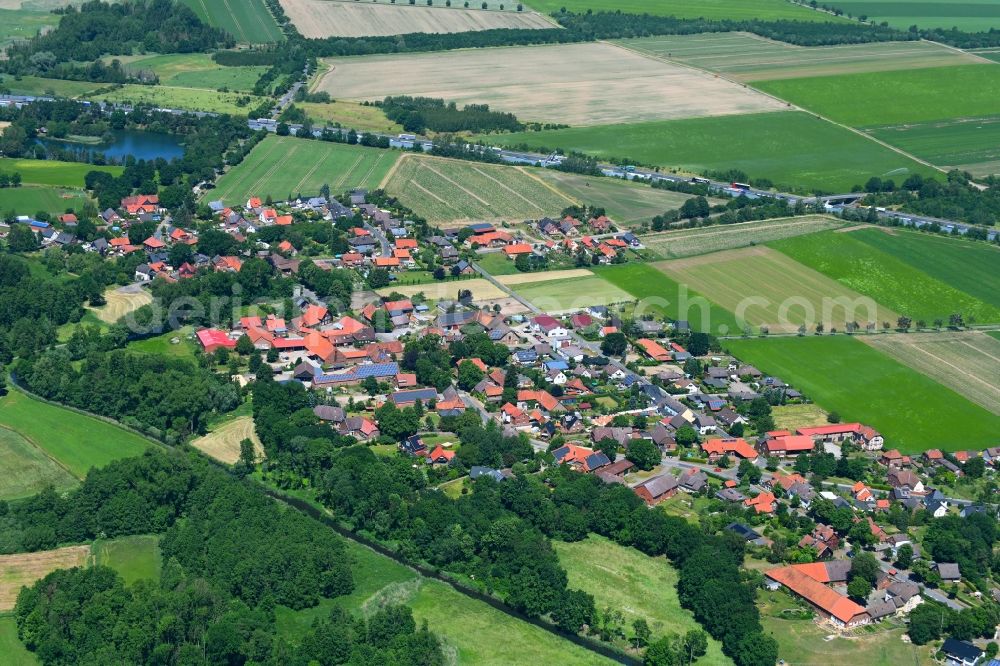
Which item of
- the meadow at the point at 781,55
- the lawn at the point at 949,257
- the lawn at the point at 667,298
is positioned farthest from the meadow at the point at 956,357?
the meadow at the point at 781,55

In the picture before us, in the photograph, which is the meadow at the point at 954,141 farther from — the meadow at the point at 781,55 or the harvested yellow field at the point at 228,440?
the harvested yellow field at the point at 228,440

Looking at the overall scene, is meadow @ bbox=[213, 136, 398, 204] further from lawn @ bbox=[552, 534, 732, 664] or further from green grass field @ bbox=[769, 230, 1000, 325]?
lawn @ bbox=[552, 534, 732, 664]

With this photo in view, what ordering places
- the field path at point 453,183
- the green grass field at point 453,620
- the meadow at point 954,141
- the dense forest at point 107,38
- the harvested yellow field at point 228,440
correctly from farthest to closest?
the dense forest at point 107,38
the meadow at point 954,141
the field path at point 453,183
the harvested yellow field at point 228,440
the green grass field at point 453,620

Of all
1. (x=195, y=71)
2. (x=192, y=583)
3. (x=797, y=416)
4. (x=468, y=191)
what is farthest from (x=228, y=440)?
(x=195, y=71)

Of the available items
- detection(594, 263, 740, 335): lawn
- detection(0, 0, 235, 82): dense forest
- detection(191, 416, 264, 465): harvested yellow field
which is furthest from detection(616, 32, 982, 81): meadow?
detection(191, 416, 264, 465): harvested yellow field

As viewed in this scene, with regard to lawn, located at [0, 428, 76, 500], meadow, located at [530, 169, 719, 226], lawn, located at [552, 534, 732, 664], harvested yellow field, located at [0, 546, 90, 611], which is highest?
meadow, located at [530, 169, 719, 226]

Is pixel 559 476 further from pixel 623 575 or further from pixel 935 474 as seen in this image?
pixel 935 474
